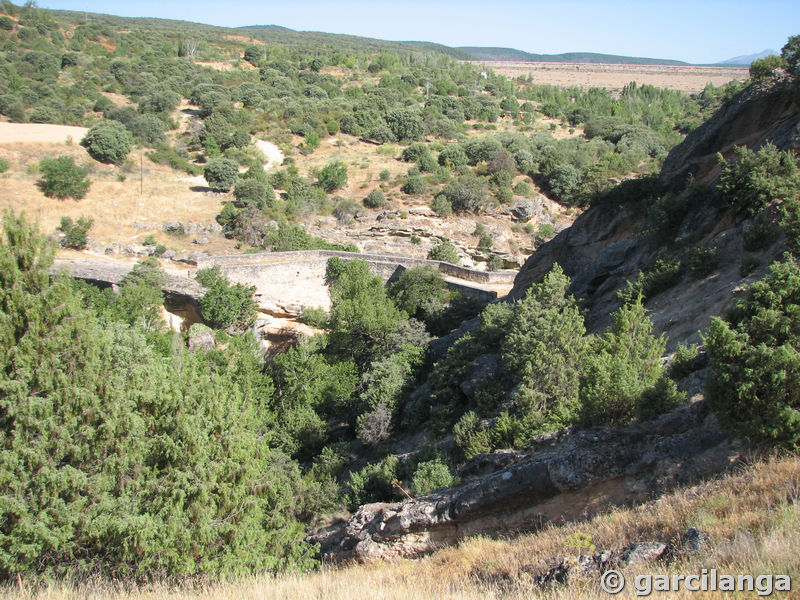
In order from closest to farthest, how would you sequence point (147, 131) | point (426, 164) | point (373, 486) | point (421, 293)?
1. point (373, 486)
2. point (421, 293)
3. point (426, 164)
4. point (147, 131)

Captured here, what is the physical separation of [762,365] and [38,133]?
4319 centimetres

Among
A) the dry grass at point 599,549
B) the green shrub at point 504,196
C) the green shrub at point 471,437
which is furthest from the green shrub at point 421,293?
the dry grass at point 599,549

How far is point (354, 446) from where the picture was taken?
52.2ft

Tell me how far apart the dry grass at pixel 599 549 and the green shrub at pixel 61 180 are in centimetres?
2941

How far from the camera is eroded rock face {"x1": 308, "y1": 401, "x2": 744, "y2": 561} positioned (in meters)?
6.23

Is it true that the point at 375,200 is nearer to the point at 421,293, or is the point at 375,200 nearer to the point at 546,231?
the point at 546,231

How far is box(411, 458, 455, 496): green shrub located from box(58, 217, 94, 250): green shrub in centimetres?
2298

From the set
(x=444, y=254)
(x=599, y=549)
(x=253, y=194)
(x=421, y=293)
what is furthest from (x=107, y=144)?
(x=599, y=549)

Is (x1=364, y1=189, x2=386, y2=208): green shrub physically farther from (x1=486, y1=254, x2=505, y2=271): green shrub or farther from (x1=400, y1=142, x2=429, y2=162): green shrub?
(x1=486, y1=254, x2=505, y2=271): green shrub

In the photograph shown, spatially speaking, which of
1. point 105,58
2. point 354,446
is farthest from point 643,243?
point 105,58

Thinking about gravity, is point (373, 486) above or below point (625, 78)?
below

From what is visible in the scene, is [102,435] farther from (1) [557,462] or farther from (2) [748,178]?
(2) [748,178]

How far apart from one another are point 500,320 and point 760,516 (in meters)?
11.2

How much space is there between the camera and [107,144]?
116 ft
